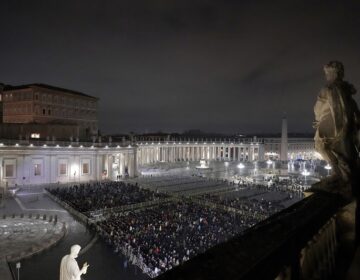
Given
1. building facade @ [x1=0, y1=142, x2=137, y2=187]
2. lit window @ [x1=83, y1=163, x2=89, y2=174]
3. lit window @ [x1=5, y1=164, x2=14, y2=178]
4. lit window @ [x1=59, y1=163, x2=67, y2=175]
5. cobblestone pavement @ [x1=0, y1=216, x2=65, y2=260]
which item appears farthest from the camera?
lit window @ [x1=83, y1=163, x2=89, y2=174]

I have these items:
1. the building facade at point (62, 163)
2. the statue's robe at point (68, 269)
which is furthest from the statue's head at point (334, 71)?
the building facade at point (62, 163)

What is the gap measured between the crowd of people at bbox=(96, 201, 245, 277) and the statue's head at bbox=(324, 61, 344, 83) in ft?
50.4

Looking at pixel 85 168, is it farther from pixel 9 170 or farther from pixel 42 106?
pixel 42 106

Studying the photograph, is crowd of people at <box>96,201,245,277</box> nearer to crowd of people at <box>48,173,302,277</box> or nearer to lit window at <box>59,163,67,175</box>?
crowd of people at <box>48,173,302,277</box>

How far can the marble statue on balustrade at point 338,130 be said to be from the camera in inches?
234

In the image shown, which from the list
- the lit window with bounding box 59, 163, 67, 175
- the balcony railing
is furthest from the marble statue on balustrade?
the lit window with bounding box 59, 163, 67, 175

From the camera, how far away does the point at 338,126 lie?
19.8 ft

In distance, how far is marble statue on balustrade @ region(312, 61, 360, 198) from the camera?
5953 millimetres

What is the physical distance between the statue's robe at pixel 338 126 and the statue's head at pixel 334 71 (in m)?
0.14

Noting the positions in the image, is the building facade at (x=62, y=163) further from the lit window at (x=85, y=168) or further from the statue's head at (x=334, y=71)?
the statue's head at (x=334, y=71)

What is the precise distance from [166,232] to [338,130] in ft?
68.5

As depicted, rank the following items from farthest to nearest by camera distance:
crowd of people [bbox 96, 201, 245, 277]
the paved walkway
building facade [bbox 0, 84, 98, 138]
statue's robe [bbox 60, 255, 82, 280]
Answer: building facade [bbox 0, 84, 98, 138], crowd of people [bbox 96, 201, 245, 277], the paved walkway, statue's robe [bbox 60, 255, 82, 280]

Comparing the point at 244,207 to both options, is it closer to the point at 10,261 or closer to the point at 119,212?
the point at 119,212

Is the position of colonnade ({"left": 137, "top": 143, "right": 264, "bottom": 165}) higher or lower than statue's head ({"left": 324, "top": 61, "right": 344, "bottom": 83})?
lower
